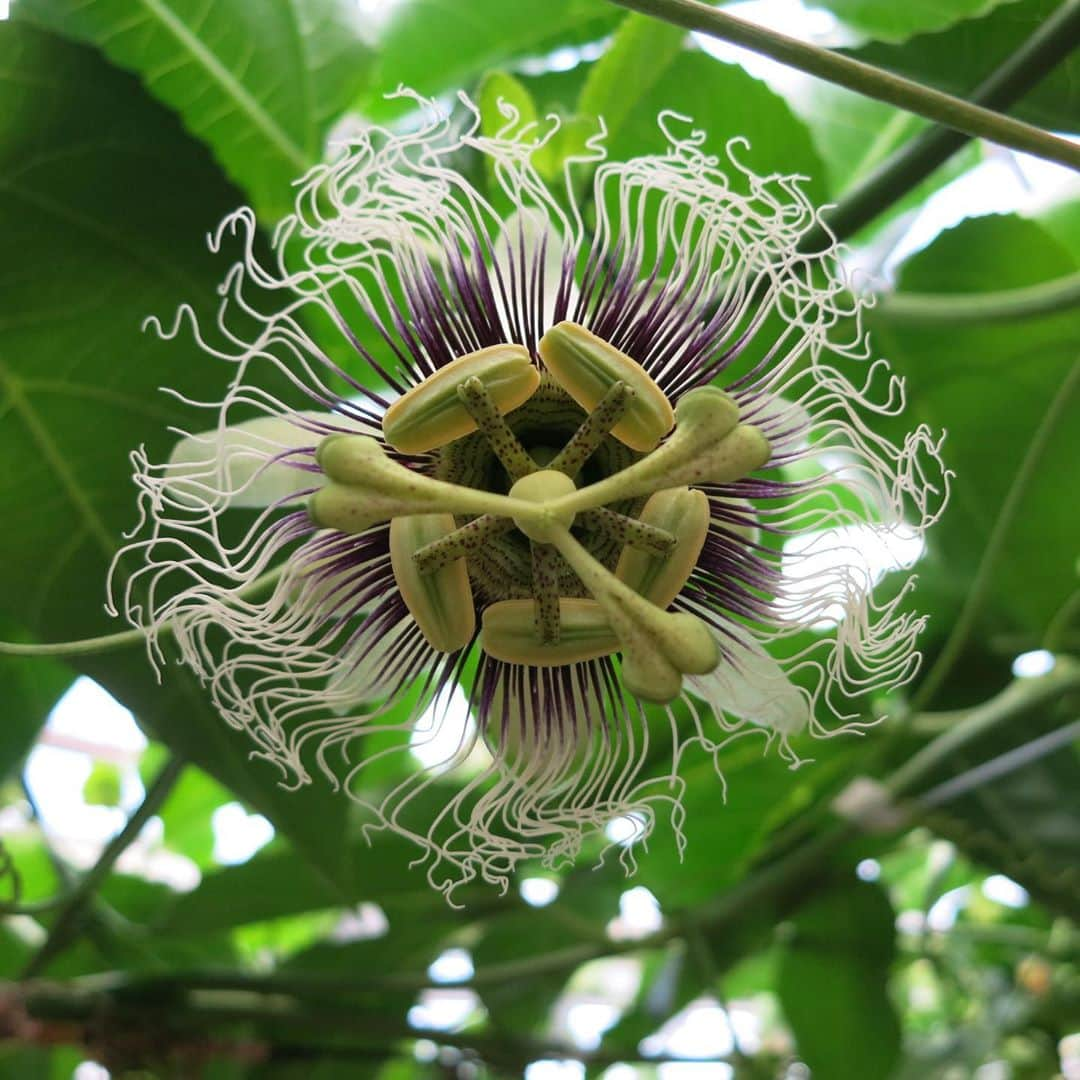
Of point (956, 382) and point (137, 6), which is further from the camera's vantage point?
point (956, 382)

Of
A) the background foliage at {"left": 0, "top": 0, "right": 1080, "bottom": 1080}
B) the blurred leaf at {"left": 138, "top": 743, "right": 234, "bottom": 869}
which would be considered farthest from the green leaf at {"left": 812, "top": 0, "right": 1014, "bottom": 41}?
the blurred leaf at {"left": 138, "top": 743, "right": 234, "bottom": 869}

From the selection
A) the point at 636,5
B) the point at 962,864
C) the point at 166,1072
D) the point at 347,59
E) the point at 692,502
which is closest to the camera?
the point at 636,5

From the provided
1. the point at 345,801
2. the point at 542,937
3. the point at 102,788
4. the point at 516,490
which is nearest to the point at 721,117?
the point at 516,490

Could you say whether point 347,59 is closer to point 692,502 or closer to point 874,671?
point 692,502

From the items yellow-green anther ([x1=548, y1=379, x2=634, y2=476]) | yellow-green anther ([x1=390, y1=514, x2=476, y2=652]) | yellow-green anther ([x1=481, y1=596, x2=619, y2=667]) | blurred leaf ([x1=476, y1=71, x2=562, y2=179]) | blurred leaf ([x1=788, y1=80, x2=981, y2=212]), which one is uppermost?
blurred leaf ([x1=788, y1=80, x2=981, y2=212])

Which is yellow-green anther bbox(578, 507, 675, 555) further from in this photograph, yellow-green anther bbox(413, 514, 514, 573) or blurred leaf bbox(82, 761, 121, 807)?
blurred leaf bbox(82, 761, 121, 807)

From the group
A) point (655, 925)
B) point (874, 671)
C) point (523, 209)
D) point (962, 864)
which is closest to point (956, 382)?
point (874, 671)

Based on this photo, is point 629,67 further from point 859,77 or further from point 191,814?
point 191,814
